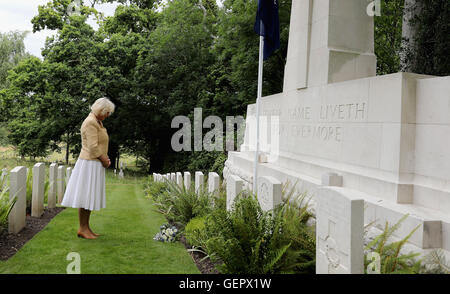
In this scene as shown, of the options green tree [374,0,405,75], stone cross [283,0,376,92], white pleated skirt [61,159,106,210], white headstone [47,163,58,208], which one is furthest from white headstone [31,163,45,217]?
green tree [374,0,405,75]

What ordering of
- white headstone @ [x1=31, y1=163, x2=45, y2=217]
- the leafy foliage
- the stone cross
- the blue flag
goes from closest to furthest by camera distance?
white headstone @ [x1=31, y1=163, x2=45, y2=217], the stone cross, the blue flag, the leafy foliage

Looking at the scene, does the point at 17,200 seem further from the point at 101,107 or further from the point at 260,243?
the point at 260,243

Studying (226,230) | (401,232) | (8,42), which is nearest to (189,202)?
(226,230)

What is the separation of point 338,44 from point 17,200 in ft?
20.2

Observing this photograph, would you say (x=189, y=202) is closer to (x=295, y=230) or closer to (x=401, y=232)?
(x=295, y=230)

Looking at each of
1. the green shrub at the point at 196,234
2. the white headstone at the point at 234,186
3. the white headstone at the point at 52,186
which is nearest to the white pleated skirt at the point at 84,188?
the green shrub at the point at 196,234

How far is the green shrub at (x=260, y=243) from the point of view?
3.69m

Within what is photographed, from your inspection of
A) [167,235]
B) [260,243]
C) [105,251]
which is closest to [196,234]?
[167,235]

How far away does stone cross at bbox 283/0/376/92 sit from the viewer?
6.83 m

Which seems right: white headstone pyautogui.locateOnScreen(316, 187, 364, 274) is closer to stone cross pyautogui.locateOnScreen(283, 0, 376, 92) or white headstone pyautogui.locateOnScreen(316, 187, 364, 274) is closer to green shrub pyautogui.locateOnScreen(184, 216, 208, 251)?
green shrub pyautogui.locateOnScreen(184, 216, 208, 251)

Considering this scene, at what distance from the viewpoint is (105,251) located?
4.80 meters

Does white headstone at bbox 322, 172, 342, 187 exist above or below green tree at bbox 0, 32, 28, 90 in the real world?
below
